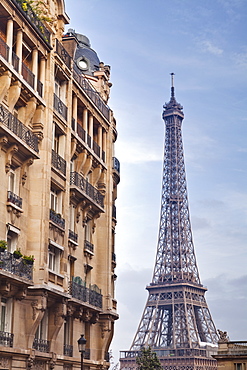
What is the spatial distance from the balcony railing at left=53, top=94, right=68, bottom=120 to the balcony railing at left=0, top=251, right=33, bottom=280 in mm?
10304

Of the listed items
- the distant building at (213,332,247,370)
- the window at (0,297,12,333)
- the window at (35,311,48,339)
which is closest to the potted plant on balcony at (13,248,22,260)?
the window at (0,297,12,333)

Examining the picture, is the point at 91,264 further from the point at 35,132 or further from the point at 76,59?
the point at 76,59

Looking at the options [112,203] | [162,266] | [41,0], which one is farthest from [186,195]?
[41,0]

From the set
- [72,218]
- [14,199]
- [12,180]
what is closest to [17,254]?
[14,199]

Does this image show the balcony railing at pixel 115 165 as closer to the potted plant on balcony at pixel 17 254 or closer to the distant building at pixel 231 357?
the potted plant on balcony at pixel 17 254

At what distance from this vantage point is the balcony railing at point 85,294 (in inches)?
1545

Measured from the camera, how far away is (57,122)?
38.4 meters

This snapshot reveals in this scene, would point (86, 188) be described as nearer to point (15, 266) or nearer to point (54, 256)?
point (54, 256)

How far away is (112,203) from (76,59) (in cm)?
1096

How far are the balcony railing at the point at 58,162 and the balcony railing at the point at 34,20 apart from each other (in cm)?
643

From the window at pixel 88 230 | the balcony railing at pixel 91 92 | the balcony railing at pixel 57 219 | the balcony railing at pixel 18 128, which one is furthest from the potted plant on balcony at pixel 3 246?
the balcony railing at pixel 91 92

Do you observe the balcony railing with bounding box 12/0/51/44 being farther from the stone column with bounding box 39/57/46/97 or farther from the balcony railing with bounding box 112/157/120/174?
the balcony railing with bounding box 112/157/120/174

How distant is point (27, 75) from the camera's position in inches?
1368

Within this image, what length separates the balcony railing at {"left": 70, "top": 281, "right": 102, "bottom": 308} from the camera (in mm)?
39250
